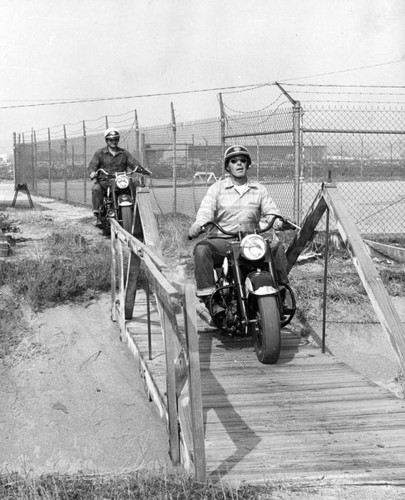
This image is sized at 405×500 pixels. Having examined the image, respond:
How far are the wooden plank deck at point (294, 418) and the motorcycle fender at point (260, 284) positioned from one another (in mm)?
Answer: 596

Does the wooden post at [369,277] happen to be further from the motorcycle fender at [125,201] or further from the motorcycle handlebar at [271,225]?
the motorcycle fender at [125,201]

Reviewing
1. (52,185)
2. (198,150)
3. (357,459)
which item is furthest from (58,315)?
(52,185)

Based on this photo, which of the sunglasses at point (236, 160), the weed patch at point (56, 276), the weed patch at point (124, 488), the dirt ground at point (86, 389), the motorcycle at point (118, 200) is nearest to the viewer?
the weed patch at point (124, 488)

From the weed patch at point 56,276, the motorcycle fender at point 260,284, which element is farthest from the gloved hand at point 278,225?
the weed patch at point 56,276

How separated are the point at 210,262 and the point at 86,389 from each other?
71.5 inches

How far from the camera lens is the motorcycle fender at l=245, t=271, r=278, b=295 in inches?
206

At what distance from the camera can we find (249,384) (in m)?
4.93

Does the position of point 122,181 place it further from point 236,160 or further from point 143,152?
point 236,160

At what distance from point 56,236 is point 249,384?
6609mm

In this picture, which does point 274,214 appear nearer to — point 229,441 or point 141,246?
point 141,246

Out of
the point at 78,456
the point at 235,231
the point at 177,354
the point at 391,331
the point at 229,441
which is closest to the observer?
the point at 177,354

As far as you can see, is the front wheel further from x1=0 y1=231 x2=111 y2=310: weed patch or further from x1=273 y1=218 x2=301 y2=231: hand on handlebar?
x1=273 y1=218 x2=301 y2=231: hand on handlebar

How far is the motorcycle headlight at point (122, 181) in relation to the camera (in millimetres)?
10742

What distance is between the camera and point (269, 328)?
17.0 ft
